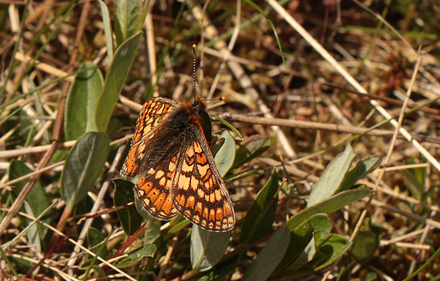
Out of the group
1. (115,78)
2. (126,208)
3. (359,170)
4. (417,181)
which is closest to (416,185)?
(417,181)

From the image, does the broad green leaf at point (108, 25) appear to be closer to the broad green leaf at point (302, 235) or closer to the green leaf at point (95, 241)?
the green leaf at point (95, 241)

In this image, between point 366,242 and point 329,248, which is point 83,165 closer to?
point 329,248

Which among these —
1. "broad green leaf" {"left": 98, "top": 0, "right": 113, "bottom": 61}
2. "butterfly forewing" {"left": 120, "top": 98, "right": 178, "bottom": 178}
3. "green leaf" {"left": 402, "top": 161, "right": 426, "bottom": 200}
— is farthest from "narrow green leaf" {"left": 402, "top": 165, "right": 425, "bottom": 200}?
"broad green leaf" {"left": 98, "top": 0, "right": 113, "bottom": 61}

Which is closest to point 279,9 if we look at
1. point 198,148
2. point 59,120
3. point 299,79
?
point 299,79

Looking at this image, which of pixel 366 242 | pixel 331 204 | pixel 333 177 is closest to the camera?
pixel 331 204

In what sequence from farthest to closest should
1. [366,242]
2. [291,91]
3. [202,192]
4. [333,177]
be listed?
[291,91] < [366,242] < [333,177] < [202,192]

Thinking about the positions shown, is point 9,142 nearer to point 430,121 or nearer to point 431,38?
point 430,121

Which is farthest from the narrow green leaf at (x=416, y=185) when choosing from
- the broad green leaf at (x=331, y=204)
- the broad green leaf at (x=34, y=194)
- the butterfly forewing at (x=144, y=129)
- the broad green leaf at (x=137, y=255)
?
the broad green leaf at (x=34, y=194)
